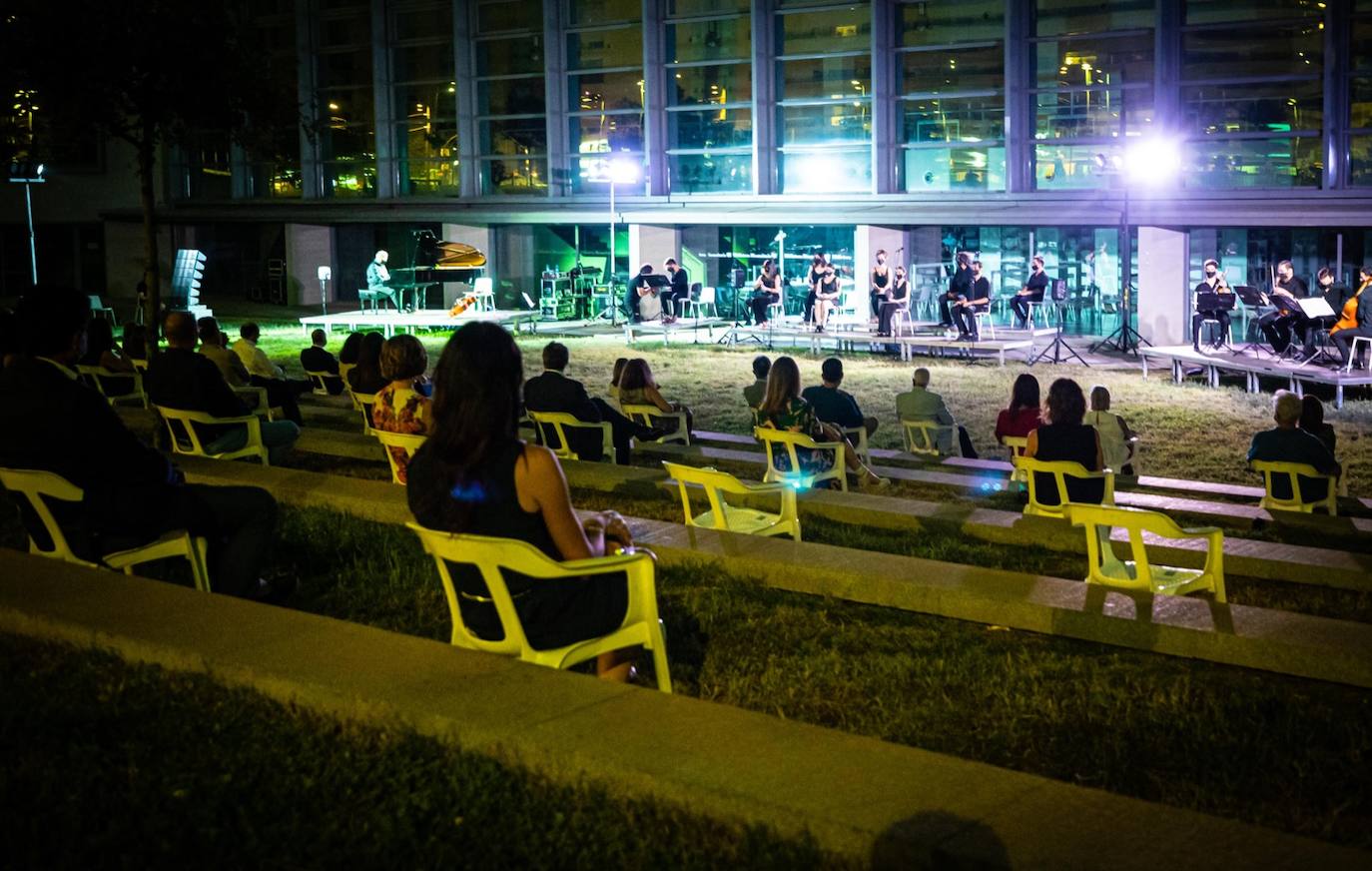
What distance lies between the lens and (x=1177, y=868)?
317cm

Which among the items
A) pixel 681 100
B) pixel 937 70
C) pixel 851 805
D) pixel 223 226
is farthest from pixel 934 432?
pixel 223 226

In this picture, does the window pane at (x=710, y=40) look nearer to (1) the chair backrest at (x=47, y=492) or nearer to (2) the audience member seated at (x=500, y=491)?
(1) the chair backrest at (x=47, y=492)

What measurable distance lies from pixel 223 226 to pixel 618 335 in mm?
18971

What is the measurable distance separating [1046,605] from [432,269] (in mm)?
30618

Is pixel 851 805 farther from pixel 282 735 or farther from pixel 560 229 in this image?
pixel 560 229

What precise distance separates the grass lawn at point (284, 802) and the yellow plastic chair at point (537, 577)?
0.57m

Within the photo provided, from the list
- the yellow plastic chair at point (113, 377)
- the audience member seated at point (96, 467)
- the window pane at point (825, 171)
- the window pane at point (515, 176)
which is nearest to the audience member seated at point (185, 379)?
the audience member seated at point (96, 467)

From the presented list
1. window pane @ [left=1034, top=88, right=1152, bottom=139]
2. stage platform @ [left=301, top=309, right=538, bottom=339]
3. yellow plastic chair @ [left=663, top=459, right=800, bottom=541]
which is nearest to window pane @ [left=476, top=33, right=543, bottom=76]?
stage platform @ [left=301, top=309, right=538, bottom=339]

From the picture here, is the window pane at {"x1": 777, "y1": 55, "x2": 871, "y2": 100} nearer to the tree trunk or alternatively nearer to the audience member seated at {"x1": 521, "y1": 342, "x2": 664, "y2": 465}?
the tree trunk

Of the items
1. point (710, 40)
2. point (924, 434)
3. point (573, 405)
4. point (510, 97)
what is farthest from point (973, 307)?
point (510, 97)

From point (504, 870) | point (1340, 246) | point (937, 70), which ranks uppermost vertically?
point (937, 70)

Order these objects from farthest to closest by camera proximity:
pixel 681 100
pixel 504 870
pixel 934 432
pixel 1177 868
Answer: pixel 681 100 < pixel 934 432 < pixel 504 870 < pixel 1177 868

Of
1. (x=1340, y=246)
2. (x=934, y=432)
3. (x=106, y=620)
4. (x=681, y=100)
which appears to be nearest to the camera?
(x=106, y=620)

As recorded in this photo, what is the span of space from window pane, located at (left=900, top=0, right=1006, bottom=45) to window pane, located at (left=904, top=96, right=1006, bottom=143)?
4.18 feet
